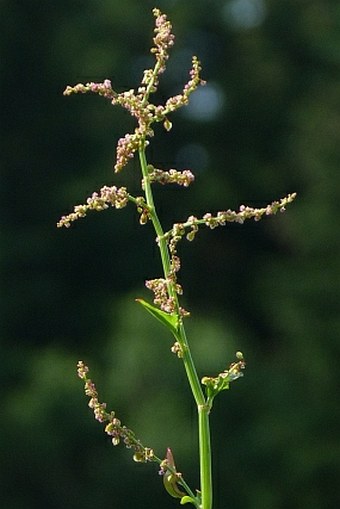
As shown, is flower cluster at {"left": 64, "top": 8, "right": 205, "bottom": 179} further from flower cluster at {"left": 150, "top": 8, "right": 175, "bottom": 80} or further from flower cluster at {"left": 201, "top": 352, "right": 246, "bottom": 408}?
flower cluster at {"left": 201, "top": 352, "right": 246, "bottom": 408}

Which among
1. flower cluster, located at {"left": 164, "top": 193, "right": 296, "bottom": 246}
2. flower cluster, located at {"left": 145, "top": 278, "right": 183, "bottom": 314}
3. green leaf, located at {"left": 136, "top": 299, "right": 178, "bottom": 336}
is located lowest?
green leaf, located at {"left": 136, "top": 299, "right": 178, "bottom": 336}

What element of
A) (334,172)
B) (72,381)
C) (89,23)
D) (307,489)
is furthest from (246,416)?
(89,23)

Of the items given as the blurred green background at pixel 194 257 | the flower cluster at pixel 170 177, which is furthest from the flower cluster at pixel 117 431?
the blurred green background at pixel 194 257

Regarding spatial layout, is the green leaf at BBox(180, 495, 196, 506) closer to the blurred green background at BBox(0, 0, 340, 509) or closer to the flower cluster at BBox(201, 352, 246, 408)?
the flower cluster at BBox(201, 352, 246, 408)

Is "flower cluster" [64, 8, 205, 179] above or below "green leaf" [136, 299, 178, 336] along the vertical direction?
above

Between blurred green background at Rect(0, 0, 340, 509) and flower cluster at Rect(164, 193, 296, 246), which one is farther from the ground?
blurred green background at Rect(0, 0, 340, 509)

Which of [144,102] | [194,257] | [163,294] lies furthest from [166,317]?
[194,257]

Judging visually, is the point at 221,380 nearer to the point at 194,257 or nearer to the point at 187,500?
the point at 187,500

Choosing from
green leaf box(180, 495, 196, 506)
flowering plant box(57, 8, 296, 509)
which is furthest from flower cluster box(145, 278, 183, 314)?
green leaf box(180, 495, 196, 506)

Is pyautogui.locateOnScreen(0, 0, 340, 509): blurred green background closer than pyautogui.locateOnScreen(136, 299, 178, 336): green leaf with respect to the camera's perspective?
No

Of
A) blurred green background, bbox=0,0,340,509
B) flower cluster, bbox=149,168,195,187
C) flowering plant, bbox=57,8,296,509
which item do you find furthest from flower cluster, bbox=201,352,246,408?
blurred green background, bbox=0,0,340,509

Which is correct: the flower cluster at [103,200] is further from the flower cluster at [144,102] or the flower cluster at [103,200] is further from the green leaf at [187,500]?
the green leaf at [187,500]

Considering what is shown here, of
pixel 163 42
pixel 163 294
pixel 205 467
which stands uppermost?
pixel 163 42
